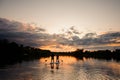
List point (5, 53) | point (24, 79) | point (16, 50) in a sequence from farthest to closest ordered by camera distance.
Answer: point (16, 50)
point (5, 53)
point (24, 79)

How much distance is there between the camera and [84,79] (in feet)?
187

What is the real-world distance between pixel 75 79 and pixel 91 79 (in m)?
4.39

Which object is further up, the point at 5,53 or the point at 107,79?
the point at 5,53

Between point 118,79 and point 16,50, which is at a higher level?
point 16,50

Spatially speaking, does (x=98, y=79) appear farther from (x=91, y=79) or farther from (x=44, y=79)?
(x=44, y=79)

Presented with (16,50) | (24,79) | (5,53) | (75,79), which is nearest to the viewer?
(24,79)

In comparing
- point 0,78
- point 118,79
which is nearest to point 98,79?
point 118,79

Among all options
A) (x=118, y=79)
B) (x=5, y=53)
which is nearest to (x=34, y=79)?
(x=118, y=79)

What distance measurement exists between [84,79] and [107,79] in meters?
6.50

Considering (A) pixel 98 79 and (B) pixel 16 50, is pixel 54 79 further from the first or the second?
(B) pixel 16 50

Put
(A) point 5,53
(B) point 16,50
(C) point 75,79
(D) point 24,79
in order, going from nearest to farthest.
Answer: (D) point 24,79 → (C) point 75,79 → (A) point 5,53 → (B) point 16,50

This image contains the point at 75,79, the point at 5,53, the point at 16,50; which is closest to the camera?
the point at 75,79

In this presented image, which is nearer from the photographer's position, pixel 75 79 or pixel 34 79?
pixel 34 79

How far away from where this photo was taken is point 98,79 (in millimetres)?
57656
